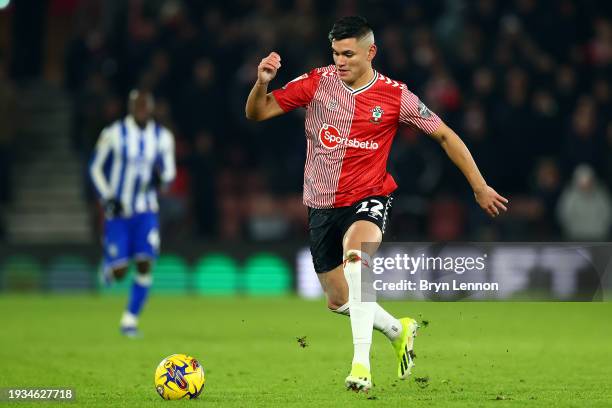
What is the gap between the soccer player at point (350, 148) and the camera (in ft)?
28.1

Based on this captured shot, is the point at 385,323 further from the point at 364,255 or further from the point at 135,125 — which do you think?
the point at 135,125

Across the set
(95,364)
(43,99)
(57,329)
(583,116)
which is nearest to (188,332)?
(57,329)

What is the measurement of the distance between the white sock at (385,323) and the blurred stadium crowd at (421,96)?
8.98 meters

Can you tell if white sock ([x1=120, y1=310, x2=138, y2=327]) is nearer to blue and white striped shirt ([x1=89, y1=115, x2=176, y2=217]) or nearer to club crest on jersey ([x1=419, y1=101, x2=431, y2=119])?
blue and white striped shirt ([x1=89, y1=115, x2=176, y2=217])

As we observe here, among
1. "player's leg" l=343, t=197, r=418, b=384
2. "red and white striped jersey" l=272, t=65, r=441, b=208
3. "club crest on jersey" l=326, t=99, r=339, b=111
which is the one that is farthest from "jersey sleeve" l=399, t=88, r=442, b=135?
"player's leg" l=343, t=197, r=418, b=384

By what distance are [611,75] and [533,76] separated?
1108 millimetres

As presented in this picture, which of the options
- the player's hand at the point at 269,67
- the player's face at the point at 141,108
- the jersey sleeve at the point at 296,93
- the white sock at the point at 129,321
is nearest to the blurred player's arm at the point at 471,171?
the jersey sleeve at the point at 296,93

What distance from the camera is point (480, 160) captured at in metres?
18.0

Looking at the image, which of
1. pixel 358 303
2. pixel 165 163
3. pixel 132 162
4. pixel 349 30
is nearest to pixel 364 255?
pixel 358 303

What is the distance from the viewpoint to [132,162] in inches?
536

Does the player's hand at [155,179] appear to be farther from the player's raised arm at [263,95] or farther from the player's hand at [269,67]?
the player's hand at [269,67]

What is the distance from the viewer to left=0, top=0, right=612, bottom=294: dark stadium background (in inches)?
713

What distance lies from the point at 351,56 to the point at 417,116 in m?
0.58

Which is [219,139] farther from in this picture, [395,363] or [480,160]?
[395,363]
